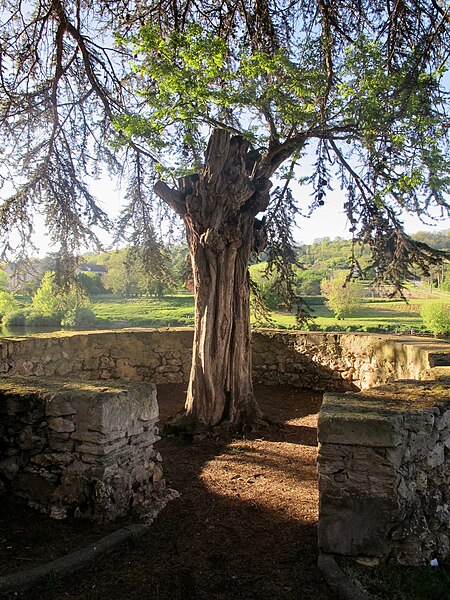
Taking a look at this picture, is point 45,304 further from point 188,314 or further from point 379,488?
point 379,488

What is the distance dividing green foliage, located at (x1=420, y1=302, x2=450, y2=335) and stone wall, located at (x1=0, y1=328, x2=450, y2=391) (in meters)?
6.72

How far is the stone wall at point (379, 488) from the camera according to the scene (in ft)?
9.79

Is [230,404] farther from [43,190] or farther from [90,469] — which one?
[43,190]

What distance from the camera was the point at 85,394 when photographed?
12.0 feet

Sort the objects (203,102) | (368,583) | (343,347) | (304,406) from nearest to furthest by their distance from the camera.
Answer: (368,583) < (203,102) < (304,406) < (343,347)

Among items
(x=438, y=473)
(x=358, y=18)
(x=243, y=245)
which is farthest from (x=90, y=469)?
(x=358, y=18)

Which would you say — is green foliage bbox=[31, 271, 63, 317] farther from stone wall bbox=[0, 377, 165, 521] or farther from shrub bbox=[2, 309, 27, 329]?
stone wall bbox=[0, 377, 165, 521]

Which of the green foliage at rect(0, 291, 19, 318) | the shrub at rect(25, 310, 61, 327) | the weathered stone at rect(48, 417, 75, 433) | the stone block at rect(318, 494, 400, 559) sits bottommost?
the stone block at rect(318, 494, 400, 559)

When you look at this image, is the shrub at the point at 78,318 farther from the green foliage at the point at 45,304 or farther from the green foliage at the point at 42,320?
the green foliage at the point at 45,304

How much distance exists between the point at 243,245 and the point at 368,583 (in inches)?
183

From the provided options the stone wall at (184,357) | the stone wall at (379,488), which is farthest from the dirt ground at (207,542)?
the stone wall at (184,357)

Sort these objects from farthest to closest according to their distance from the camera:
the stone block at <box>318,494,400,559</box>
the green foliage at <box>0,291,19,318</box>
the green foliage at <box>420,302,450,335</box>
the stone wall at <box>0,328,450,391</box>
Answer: the green foliage at <box>420,302,450,335</box> < the green foliage at <box>0,291,19,318</box> < the stone wall at <box>0,328,450,391</box> < the stone block at <box>318,494,400,559</box>

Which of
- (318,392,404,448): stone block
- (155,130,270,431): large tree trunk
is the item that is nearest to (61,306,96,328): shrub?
(155,130,270,431): large tree trunk

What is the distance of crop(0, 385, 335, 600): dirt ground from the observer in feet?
9.15
